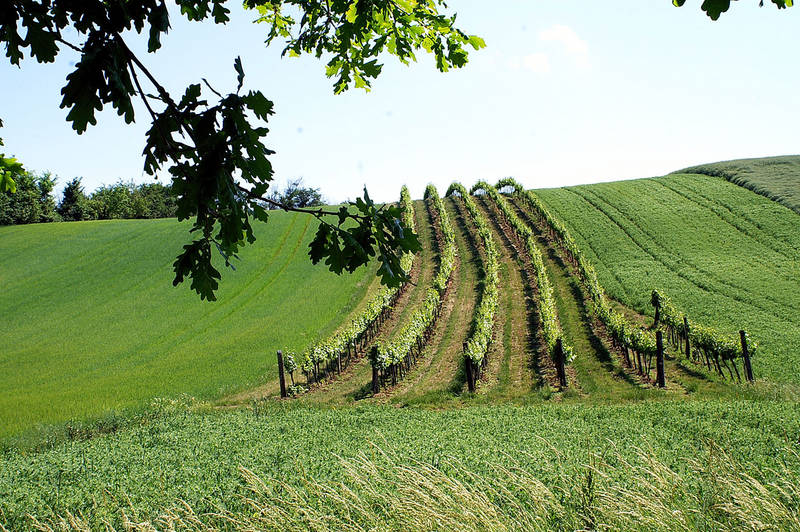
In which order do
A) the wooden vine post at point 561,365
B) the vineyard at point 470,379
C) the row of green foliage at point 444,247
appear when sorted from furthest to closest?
the row of green foliage at point 444,247 → the wooden vine post at point 561,365 → the vineyard at point 470,379

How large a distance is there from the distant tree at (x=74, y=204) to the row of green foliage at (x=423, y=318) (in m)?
60.5

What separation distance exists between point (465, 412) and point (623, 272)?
23.0 m

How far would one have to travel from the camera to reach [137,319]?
3375cm

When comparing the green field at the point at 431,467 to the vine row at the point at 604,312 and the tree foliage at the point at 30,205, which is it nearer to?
the vine row at the point at 604,312

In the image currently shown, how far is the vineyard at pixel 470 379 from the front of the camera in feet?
18.3

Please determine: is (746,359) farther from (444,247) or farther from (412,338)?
(444,247)

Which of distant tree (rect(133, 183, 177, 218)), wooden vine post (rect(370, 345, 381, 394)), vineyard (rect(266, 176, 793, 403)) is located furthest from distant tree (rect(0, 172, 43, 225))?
wooden vine post (rect(370, 345, 381, 394))

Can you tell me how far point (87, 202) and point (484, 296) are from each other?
7604 cm

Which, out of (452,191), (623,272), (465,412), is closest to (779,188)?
(623,272)

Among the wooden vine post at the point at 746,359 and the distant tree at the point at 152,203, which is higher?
the distant tree at the point at 152,203

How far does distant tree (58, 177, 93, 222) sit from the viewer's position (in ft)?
271

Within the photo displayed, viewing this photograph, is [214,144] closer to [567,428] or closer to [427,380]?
[567,428]

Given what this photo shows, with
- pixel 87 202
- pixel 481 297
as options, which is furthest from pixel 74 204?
pixel 481 297

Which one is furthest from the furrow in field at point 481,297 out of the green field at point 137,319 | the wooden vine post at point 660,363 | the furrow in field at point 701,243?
the furrow in field at point 701,243
